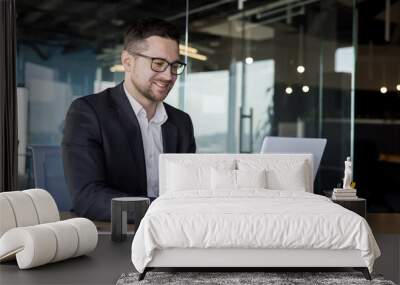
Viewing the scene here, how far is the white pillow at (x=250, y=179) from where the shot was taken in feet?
17.5

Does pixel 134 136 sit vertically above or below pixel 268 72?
below

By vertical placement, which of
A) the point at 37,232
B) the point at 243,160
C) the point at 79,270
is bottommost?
the point at 79,270

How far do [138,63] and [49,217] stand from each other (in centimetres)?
238

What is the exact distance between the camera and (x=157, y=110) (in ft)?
21.4

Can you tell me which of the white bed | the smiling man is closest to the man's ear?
the smiling man

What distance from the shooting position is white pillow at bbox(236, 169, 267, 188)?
5340 millimetres

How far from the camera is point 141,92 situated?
21.2 feet

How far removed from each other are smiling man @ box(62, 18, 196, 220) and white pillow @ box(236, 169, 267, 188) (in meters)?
1.16

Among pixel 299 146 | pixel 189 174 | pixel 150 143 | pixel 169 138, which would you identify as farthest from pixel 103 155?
pixel 299 146

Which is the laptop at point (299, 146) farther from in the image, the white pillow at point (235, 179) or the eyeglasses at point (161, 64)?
the eyeglasses at point (161, 64)

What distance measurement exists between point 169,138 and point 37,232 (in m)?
2.48

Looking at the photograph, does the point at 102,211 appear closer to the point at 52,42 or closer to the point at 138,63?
the point at 138,63

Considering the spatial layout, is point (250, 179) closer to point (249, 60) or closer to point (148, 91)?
point (148, 91)

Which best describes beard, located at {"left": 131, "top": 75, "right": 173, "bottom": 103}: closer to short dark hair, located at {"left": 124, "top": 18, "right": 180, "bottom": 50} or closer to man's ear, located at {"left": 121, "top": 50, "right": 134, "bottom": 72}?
man's ear, located at {"left": 121, "top": 50, "right": 134, "bottom": 72}
